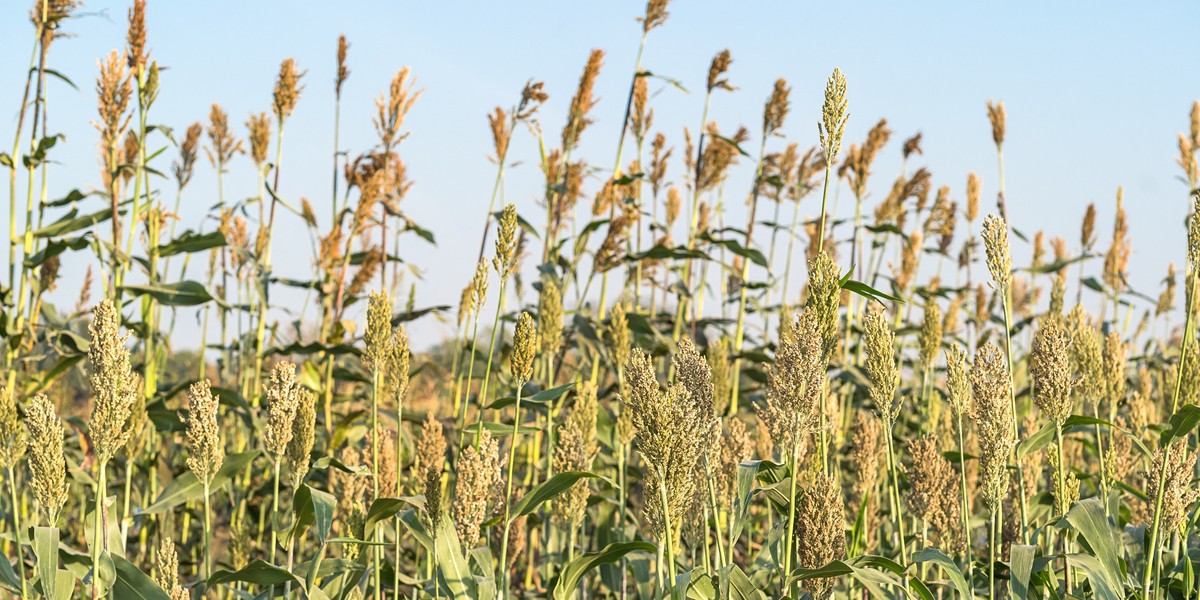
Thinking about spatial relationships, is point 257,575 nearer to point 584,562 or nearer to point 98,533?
point 98,533

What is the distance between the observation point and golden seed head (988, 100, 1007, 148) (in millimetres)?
5797

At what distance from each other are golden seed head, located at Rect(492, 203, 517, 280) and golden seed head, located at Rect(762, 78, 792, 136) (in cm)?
300

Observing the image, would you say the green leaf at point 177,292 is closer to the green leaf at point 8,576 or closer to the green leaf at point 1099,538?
the green leaf at point 8,576

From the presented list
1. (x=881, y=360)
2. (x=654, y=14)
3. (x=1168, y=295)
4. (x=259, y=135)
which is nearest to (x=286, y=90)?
(x=259, y=135)

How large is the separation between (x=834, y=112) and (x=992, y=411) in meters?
0.71

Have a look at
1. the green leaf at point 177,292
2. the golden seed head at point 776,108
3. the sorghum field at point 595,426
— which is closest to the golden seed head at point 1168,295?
the sorghum field at point 595,426

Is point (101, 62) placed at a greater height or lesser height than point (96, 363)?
greater

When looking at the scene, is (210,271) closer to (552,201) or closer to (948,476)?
(552,201)

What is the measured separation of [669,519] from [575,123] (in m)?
3.19

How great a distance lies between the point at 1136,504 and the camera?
3.15m

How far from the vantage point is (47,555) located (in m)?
2.27

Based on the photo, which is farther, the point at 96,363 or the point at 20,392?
the point at 20,392

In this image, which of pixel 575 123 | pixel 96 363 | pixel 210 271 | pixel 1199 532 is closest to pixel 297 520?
pixel 96 363

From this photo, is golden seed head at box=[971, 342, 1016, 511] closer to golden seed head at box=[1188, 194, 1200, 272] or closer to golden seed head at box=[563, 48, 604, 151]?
golden seed head at box=[1188, 194, 1200, 272]
